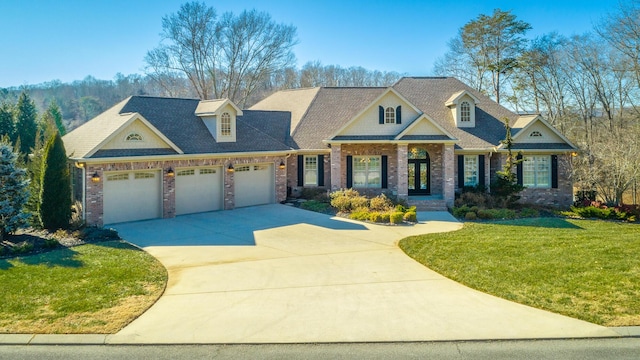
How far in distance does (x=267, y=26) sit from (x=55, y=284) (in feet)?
117

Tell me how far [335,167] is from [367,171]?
5.87ft

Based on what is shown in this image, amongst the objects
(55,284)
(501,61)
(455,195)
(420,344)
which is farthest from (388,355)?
(501,61)

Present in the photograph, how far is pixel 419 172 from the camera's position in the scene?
82.7ft

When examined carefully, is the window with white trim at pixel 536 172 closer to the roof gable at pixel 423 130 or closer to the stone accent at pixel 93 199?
the roof gable at pixel 423 130

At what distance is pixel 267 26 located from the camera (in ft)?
140

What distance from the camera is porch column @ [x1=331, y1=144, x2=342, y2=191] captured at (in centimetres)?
2384

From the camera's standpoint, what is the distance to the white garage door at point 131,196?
18.1 m

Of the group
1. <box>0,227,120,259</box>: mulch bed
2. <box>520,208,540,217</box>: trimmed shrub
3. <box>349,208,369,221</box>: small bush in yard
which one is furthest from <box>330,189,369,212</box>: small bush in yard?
<box>0,227,120,259</box>: mulch bed

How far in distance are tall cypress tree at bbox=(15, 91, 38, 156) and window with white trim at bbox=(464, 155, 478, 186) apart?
27568mm

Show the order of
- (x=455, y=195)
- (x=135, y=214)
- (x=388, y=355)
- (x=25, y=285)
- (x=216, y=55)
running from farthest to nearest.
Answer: (x=216, y=55), (x=455, y=195), (x=135, y=214), (x=25, y=285), (x=388, y=355)

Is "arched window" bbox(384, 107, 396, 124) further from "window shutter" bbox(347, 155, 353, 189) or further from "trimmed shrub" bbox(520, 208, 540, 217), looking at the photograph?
"trimmed shrub" bbox(520, 208, 540, 217)

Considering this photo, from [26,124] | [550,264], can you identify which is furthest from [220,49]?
[550,264]

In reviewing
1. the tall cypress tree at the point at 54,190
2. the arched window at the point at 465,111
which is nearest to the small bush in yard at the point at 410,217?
the arched window at the point at 465,111

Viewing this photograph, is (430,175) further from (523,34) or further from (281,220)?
(523,34)
